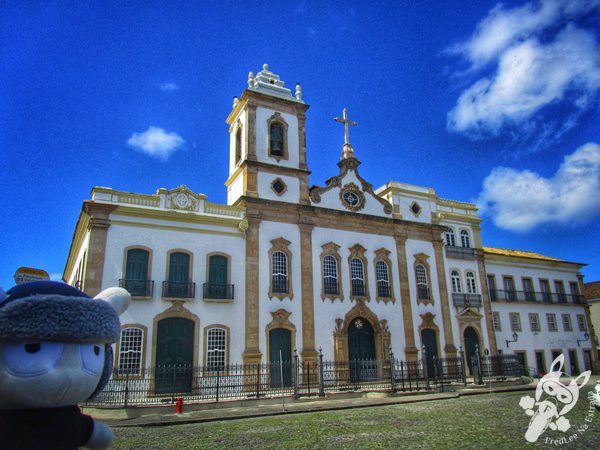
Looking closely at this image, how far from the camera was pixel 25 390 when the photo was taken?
3.82 metres

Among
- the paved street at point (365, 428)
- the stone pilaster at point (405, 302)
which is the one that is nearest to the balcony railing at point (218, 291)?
the paved street at point (365, 428)

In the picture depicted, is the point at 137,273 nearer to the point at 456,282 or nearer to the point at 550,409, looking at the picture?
the point at 550,409

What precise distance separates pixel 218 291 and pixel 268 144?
8.61 meters

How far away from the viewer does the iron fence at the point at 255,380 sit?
55.8 feet

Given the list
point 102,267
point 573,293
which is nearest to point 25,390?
point 102,267

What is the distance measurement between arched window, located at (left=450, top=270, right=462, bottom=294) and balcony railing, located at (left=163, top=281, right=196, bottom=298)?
16.2 meters

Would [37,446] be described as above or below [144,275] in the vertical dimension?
below

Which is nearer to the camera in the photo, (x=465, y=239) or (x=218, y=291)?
(x=218, y=291)

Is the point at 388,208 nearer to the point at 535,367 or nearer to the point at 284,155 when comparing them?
the point at 284,155

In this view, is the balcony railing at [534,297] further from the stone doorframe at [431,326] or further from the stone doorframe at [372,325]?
the stone doorframe at [372,325]

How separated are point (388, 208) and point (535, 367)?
1451cm

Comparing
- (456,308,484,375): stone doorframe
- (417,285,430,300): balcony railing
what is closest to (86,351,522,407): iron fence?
(456,308,484,375): stone doorframe

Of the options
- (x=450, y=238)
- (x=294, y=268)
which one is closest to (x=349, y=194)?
(x=294, y=268)

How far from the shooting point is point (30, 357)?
3895 millimetres
